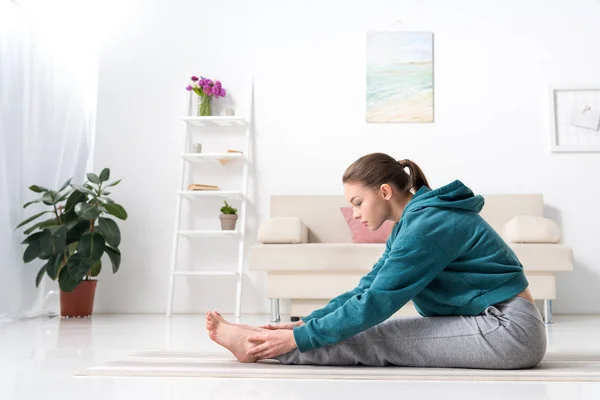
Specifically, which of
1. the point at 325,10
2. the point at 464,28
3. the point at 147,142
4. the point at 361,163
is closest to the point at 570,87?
the point at 464,28

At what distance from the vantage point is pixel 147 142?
494 centimetres

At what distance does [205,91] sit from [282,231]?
144 cm

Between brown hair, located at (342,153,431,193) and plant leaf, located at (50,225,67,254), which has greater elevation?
brown hair, located at (342,153,431,193)

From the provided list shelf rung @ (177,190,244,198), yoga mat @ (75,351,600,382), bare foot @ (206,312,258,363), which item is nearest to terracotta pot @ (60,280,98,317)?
shelf rung @ (177,190,244,198)

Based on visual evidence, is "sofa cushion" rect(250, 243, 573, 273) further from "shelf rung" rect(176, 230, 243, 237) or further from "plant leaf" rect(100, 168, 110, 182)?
"plant leaf" rect(100, 168, 110, 182)

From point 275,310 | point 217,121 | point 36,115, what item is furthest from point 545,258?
point 36,115

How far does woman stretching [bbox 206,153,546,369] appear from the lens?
5.28 ft

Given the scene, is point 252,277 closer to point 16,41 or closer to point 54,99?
point 54,99

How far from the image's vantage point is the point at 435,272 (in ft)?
5.35

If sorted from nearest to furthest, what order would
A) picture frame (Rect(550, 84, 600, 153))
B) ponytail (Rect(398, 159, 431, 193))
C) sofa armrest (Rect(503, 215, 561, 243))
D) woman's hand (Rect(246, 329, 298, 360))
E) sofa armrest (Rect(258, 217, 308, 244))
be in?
woman's hand (Rect(246, 329, 298, 360))
ponytail (Rect(398, 159, 431, 193))
sofa armrest (Rect(503, 215, 561, 243))
sofa armrest (Rect(258, 217, 308, 244))
picture frame (Rect(550, 84, 600, 153))

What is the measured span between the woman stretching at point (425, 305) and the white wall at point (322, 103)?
2.97 m

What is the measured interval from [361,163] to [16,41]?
3.24 m

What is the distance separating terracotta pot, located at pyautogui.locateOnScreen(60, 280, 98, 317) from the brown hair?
10.0ft

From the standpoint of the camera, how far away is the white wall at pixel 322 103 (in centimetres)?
473
